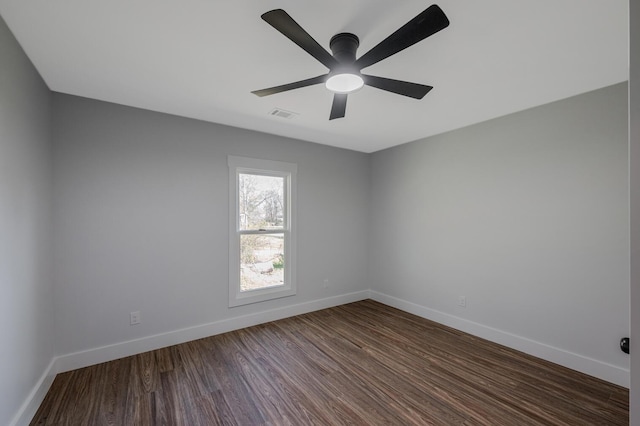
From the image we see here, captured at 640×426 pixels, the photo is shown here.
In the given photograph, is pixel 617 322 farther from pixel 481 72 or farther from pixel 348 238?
pixel 348 238

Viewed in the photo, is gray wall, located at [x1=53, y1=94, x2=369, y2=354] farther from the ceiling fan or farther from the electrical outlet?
the electrical outlet

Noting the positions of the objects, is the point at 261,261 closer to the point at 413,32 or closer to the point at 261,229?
the point at 261,229

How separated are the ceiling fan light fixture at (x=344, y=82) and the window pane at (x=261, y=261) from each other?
2.27 meters

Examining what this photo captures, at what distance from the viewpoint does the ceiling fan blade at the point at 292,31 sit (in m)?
1.27

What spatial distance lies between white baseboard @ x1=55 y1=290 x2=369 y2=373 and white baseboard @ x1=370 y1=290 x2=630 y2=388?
141 centimetres

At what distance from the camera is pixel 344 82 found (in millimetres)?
1913

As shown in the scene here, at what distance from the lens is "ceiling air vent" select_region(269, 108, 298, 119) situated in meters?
2.93

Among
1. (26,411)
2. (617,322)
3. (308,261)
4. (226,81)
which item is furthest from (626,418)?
A: (26,411)

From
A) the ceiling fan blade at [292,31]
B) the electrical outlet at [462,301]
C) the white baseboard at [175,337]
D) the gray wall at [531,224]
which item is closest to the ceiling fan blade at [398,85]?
the ceiling fan blade at [292,31]

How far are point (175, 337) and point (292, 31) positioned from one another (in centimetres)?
312

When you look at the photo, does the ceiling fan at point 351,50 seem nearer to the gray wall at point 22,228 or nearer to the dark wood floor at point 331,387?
the gray wall at point 22,228

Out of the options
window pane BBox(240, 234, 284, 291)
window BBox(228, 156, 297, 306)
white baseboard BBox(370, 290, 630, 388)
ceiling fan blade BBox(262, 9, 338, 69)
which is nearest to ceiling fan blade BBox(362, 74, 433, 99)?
ceiling fan blade BBox(262, 9, 338, 69)

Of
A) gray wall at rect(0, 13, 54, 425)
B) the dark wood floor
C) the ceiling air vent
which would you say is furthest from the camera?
the ceiling air vent

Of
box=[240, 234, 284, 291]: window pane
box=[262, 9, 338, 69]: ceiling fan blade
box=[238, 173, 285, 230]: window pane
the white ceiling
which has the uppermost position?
the white ceiling
